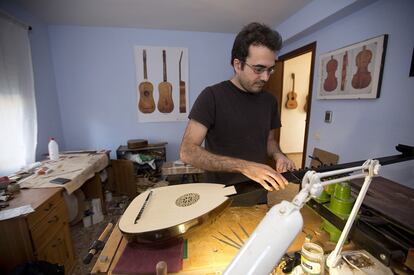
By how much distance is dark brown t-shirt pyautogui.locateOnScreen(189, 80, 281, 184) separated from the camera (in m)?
1.12

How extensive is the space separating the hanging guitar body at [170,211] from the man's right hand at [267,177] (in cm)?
9

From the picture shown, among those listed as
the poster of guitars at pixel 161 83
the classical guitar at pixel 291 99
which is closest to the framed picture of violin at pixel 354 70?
the poster of guitars at pixel 161 83

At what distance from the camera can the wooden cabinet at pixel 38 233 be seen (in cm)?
119

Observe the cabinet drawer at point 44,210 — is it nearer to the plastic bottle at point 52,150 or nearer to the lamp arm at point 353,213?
the plastic bottle at point 52,150

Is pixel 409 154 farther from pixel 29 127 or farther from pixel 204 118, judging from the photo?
pixel 29 127

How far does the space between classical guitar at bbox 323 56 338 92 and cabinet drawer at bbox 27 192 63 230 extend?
2918 millimetres

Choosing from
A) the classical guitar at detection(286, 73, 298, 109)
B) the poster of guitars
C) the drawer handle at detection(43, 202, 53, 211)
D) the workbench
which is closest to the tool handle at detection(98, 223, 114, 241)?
the workbench

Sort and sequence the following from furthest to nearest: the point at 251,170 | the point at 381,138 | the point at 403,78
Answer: the point at 381,138 → the point at 403,78 → the point at 251,170

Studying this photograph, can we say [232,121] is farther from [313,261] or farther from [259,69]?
[313,261]

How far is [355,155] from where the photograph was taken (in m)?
1.89

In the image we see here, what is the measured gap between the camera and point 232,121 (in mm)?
1146

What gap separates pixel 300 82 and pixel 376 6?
2870 millimetres

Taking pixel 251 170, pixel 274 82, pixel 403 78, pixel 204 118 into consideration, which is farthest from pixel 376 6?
pixel 251 170

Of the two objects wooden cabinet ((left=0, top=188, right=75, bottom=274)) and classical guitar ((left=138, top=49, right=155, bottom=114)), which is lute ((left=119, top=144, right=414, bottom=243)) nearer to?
wooden cabinet ((left=0, top=188, right=75, bottom=274))
